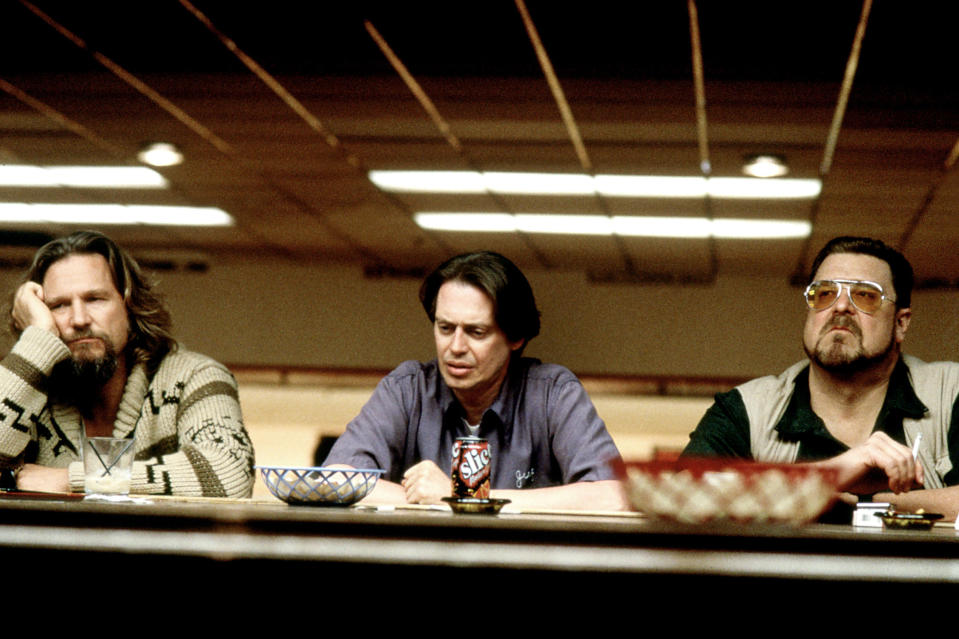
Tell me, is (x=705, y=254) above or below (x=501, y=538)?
above

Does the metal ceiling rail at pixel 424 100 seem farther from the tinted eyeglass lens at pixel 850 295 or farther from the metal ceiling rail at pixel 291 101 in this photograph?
the tinted eyeglass lens at pixel 850 295

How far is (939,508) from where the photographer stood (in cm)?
204

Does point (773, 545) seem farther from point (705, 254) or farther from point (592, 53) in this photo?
point (705, 254)

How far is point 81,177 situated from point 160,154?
0.86m

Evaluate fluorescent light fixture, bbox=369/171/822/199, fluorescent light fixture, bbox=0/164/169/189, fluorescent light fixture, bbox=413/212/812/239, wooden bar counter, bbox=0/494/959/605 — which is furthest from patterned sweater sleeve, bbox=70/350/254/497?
fluorescent light fixture, bbox=413/212/812/239

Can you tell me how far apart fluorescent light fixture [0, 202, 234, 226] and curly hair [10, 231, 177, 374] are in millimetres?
4529

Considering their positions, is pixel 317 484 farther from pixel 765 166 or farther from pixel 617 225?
pixel 617 225

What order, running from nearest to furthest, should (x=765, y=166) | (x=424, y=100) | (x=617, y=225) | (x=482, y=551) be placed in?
1. (x=482, y=551)
2. (x=424, y=100)
3. (x=765, y=166)
4. (x=617, y=225)

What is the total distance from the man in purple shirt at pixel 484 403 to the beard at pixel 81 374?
0.56 meters

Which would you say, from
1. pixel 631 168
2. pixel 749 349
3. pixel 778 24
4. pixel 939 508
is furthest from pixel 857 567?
pixel 749 349

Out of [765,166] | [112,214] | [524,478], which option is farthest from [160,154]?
[524,478]

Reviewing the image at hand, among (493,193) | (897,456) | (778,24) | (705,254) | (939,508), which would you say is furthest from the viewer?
(705,254)

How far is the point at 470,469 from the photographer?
176 centimetres

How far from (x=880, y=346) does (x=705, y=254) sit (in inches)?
216
